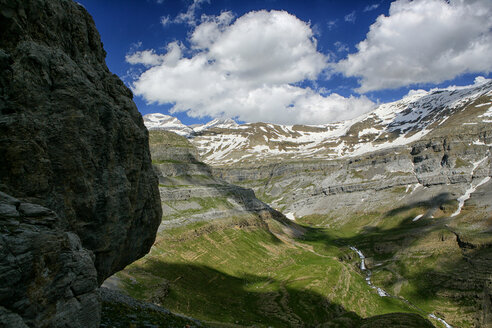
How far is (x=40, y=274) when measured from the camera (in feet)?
47.6

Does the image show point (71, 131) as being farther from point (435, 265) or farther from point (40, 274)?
point (435, 265)

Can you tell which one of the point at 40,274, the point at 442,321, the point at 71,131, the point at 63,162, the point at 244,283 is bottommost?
the point at 442,321

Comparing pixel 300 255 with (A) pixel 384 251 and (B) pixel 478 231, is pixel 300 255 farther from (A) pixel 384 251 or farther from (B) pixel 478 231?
(B) pixel 478 231

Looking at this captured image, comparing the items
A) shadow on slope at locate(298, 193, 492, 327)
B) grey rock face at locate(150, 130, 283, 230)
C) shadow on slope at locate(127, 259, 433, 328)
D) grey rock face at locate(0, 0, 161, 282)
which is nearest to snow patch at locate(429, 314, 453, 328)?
shadow on slope at locate(298, 193, 492, 327)

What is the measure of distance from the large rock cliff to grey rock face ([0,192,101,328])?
0.16 ft

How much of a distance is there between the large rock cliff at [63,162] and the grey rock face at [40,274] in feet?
0.16

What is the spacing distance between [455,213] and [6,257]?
209814 mm

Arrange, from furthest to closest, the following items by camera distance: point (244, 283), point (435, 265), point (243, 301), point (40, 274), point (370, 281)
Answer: point (370, 281) < point (435, 265) < point (244, 283) < point (243, 301) < point (40, 274)

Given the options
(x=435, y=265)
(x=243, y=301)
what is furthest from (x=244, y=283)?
(x=435, y=265)

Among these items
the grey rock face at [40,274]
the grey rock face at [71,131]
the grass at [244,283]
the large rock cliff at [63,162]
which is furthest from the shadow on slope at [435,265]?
the grey rock face at [40,274]

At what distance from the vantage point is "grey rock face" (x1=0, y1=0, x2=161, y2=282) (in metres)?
19.1

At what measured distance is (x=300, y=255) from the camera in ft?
458

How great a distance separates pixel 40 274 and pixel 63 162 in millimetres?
9763

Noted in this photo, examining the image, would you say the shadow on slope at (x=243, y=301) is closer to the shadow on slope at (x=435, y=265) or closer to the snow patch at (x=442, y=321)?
the snow patch at (x=442, y=321)
